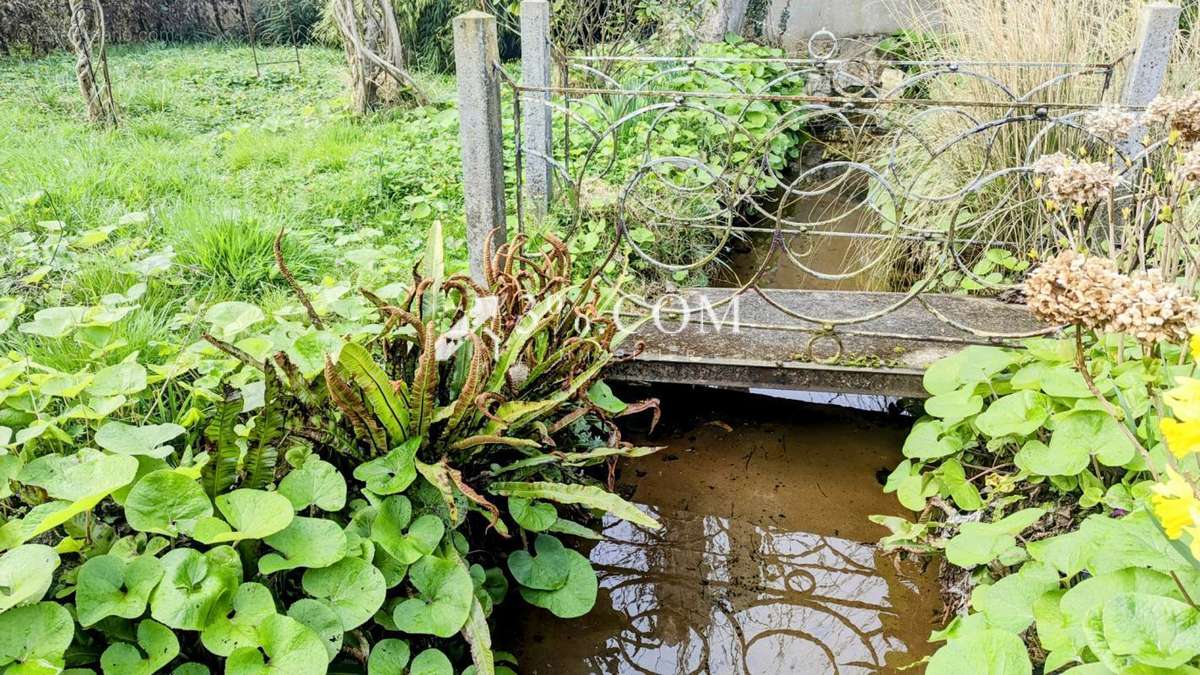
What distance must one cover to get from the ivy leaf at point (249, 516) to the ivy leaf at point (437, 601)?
31 cm

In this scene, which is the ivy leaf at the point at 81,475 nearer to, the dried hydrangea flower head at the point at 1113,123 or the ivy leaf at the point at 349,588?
the ivy leaf at the point at 349,588

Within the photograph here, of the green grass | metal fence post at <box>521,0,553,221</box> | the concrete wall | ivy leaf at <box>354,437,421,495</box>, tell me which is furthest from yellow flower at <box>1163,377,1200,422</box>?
the concrete wall

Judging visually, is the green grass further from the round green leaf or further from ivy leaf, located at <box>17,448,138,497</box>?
the round green leaf

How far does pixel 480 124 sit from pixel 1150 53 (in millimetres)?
2334

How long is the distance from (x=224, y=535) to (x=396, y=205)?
2781 millimetres

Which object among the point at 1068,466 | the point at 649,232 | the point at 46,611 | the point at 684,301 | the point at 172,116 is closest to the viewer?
the point at 46,611

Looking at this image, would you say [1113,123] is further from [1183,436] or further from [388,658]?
[388,658]

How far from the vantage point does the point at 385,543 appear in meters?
1.71

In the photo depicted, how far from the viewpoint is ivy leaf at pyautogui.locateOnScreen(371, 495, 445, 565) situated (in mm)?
1718

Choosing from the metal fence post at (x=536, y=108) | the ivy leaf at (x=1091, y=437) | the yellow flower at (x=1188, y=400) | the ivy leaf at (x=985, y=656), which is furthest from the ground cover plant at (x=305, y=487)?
the metal fence post at (x=536, y=108)

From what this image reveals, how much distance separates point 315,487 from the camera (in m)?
1.71

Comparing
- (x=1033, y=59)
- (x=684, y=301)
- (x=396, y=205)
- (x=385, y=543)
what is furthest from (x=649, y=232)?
(x=385, y=543)

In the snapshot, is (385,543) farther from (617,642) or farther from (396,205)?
(396,205)

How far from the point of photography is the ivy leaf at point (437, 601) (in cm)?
166
